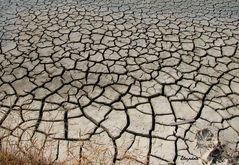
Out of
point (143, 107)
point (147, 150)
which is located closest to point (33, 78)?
point (143, 107)

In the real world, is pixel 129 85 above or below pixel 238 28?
below

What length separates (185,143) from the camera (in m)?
2.36

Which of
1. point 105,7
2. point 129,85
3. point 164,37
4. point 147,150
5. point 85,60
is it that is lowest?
point 147,150

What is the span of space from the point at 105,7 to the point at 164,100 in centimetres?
270

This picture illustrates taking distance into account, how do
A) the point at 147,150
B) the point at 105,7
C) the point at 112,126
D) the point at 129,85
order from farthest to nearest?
the point at 105,7
the point at 129,85
the point at 112,126
the point at 147,150

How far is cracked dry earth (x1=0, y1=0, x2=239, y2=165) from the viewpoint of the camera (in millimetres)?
2396

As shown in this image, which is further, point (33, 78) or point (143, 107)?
point (33, 78)

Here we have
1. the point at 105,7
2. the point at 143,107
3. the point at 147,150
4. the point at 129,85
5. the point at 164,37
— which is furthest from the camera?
the point at 105,7

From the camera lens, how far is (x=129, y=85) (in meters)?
3.01

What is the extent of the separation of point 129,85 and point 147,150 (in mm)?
894

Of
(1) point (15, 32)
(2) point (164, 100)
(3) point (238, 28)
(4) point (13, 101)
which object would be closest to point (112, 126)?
(2) point (164, 100)

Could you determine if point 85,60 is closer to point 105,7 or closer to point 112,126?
point 112,126

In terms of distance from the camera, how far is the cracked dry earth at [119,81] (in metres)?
2.40

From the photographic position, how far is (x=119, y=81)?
3.08 metres
